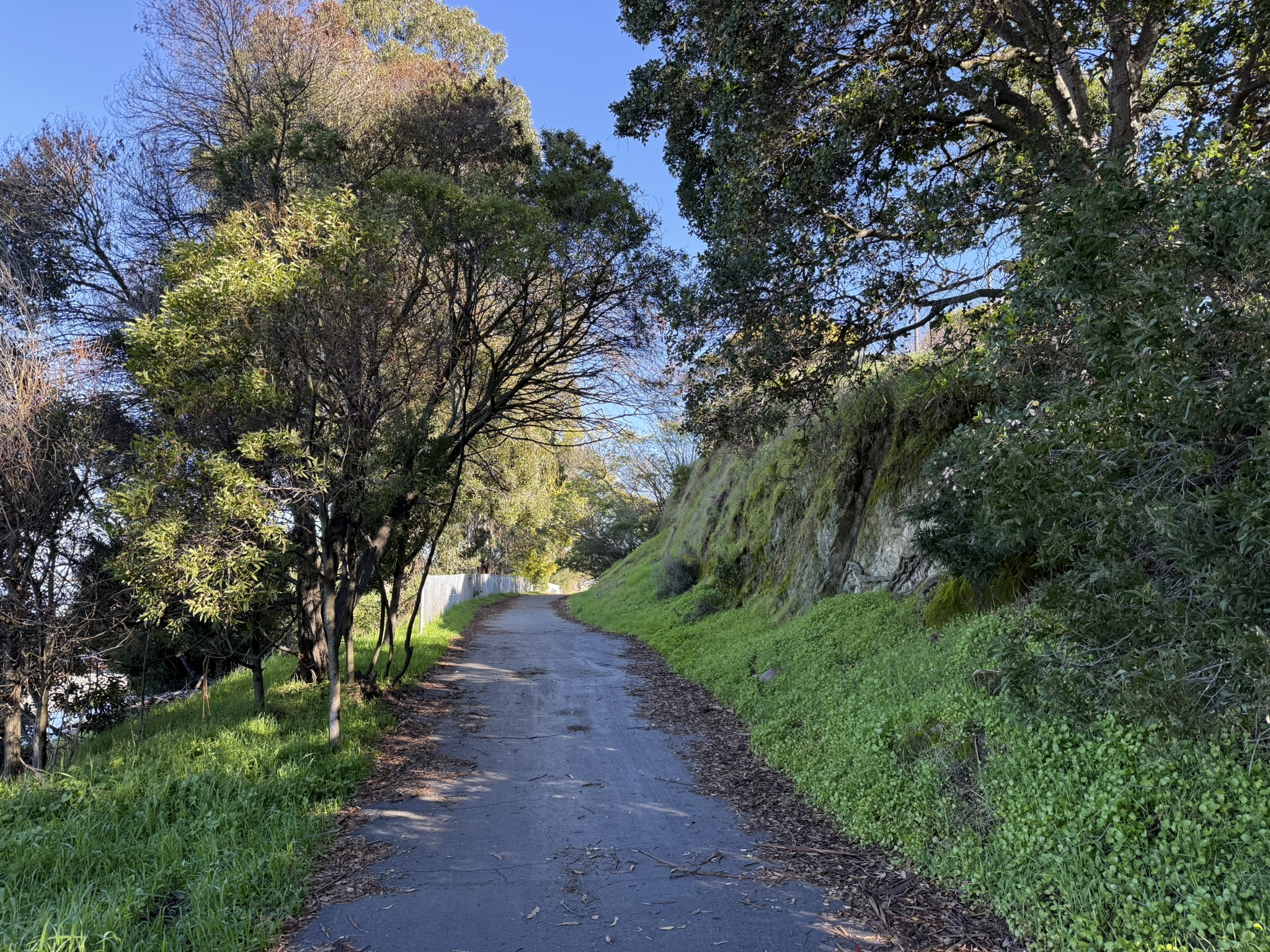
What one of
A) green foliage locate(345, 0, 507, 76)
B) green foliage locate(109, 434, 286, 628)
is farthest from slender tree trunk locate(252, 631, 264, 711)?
green foliage locate(345, 0, 507, 76)

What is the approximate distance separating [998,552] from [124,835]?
7457mm

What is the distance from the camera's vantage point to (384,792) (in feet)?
22.1

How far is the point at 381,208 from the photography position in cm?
877

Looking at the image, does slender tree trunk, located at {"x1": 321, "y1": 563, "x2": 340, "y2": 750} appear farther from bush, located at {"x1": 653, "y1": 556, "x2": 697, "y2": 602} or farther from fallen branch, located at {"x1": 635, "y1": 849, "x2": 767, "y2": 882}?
bush, located at {"x1": 653, "y1": 556, "x2": 697, "y2": 602}

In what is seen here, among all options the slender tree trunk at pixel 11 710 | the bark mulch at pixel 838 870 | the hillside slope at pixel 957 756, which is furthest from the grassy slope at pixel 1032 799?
the slender tree trunk at pixel 11 710

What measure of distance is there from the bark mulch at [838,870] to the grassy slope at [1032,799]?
14 cm

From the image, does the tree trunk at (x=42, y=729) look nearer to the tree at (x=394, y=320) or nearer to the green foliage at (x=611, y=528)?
the tree at (x=394, y=320)

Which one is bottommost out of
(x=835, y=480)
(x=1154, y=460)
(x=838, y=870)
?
(x=838, y=870)

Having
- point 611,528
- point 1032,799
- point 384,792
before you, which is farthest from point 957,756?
point 611,528

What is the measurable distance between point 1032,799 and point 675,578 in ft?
57.2

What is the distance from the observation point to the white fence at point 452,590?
20953 millimetres

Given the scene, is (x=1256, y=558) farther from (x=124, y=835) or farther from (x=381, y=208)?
(x=381, y=208)

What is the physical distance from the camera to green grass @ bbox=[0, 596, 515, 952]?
13.3 ft

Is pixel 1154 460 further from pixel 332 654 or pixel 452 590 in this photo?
pixel 452 590
